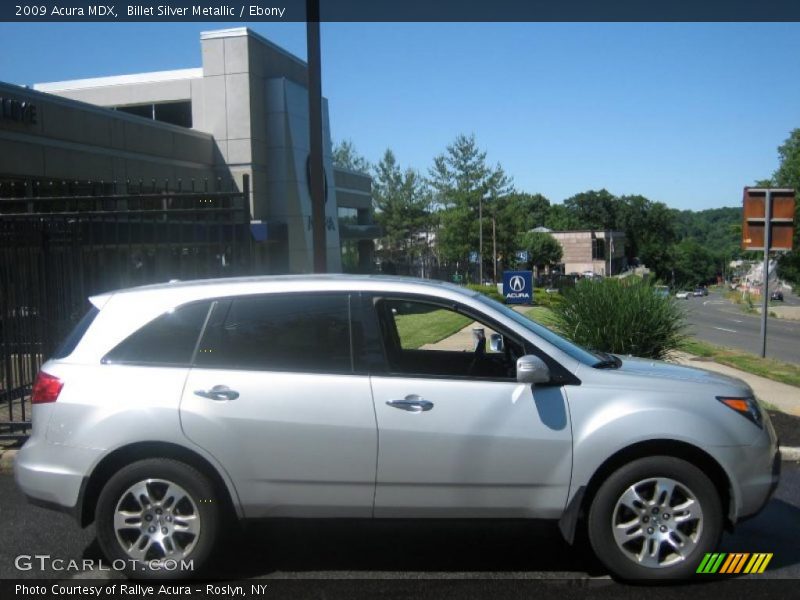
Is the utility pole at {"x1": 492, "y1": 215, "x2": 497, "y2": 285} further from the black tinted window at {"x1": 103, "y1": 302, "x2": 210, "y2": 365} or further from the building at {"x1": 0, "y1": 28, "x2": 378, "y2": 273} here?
the black tinted window at {"x1": 103, "y1": 302, "x2": 210, "y2": 365}

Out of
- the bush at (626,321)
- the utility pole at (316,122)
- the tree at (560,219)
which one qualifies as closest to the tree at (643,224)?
the tree at (560,219)

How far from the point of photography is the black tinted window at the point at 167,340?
461cm

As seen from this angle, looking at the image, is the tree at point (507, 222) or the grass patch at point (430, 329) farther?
the tree at point (507, 222)

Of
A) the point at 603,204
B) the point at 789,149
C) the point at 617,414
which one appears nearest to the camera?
the point at 617,414

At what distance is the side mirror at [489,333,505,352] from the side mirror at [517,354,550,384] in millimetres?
718

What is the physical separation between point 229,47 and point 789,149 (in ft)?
225

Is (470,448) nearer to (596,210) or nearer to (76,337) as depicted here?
(76,337)

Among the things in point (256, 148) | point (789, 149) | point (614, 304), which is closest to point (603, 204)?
point (789, 149)

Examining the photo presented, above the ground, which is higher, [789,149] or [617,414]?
[789,149]

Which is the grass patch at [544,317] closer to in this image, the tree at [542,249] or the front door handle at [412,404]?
the front door handle at [412,404]

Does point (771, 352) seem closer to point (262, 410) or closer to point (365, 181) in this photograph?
point (262, 410)

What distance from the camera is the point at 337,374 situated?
4.52 meters

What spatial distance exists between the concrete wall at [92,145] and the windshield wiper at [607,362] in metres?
14.6

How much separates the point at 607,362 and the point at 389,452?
59.9 inches
